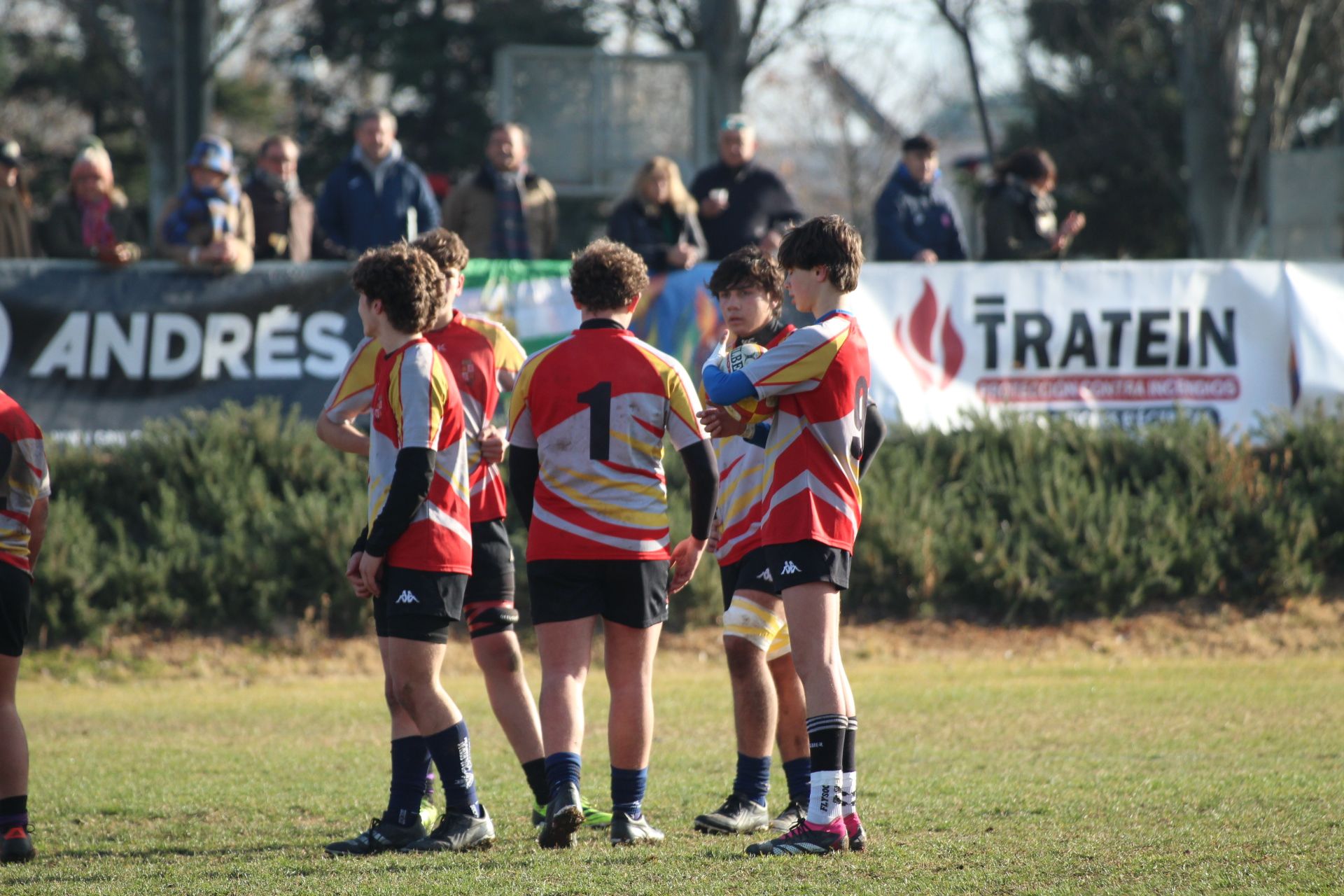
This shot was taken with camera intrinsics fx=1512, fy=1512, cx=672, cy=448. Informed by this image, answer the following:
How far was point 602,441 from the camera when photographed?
5484 millimetres

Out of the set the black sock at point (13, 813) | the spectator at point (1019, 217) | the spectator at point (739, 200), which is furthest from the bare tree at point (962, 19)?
the black sock at point (13, 813)

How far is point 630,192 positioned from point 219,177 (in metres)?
3.16

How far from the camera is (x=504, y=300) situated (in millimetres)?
11781

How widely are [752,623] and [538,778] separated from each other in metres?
1.02

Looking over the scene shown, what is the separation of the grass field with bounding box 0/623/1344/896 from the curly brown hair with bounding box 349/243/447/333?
190 cm

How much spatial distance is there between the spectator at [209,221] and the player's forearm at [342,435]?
6.11m

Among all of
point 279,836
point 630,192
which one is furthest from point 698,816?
point 630,192

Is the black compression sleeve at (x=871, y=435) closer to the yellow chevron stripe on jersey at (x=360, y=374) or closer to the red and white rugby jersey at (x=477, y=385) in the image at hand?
the red and white rugby jersey at (x=477, y=385)

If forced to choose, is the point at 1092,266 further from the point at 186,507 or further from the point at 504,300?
the point at 186,507

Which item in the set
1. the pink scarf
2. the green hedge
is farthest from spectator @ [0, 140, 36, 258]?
the green hedge

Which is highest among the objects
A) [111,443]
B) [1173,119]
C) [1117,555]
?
[1173,119]

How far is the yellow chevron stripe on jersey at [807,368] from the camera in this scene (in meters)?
5.14

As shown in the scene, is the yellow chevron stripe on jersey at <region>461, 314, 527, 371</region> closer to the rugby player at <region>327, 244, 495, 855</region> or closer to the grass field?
the rugby player at <region>327, 244, 495, 855</region>

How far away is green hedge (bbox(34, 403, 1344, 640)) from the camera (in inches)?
423
